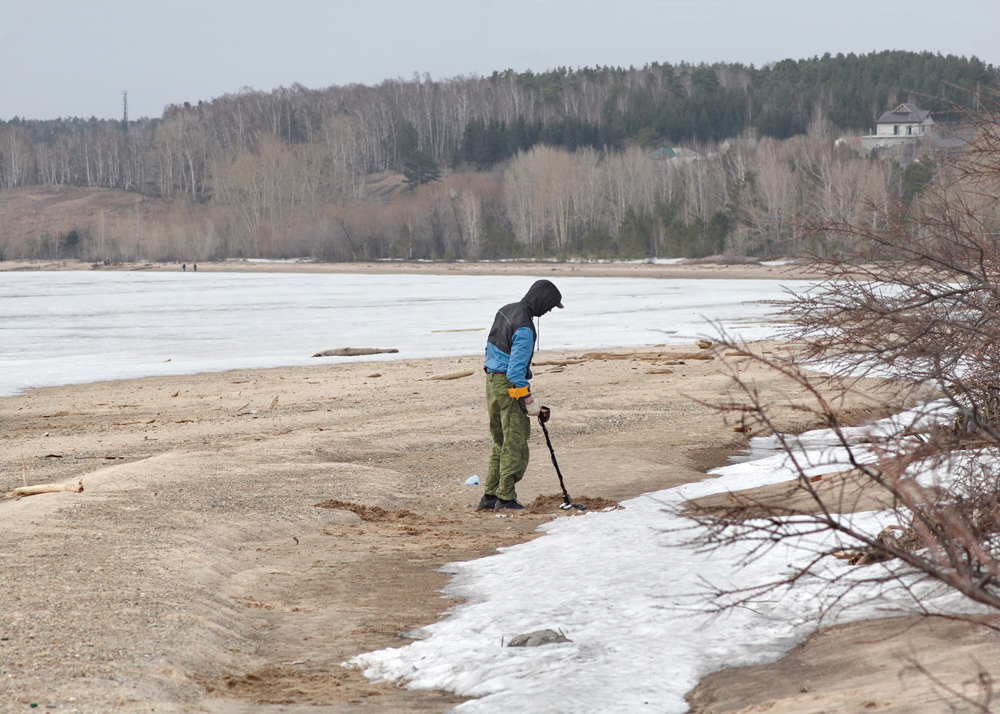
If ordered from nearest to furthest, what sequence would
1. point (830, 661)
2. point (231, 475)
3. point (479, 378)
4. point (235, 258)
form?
point (830, 661) < point (231, 475) < point (479, 378) < point (235, 258)

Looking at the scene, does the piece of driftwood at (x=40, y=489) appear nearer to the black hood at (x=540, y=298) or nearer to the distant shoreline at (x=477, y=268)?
the black hood at (x=540, y=298)

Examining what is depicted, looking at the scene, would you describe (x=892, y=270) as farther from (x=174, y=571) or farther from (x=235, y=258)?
(x=235, y=258)

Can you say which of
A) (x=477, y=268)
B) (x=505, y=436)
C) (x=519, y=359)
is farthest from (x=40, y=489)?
(x=477, y=268)

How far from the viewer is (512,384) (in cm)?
859

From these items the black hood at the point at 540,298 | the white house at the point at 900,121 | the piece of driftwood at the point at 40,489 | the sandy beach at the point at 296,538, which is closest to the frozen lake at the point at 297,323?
the sandy beach at the point at 296,538

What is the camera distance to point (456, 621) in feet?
19.6

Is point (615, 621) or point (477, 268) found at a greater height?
point (477, 268)

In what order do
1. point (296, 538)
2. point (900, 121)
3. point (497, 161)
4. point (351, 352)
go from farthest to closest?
point (497, 161), point (900, 121), point (351, 352), point (296, 538)

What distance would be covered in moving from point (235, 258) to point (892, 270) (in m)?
107

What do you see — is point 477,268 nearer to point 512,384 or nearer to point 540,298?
point 540,298

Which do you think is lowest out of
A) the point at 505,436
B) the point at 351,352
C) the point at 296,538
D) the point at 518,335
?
the point at 296,538

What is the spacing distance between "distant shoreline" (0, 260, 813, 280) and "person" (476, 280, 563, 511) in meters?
52.2

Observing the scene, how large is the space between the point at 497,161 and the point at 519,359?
4952 inches

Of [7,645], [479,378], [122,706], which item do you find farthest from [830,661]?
[479,378]
